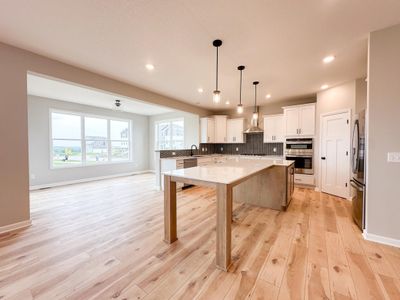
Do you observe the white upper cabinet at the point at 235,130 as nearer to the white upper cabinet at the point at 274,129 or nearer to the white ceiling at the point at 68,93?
the white upper cabinet at the point at 274,129

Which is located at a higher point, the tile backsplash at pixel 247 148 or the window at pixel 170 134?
the window at pixel 170 134

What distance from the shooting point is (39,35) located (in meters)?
2.31

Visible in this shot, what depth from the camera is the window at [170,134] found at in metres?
7.40

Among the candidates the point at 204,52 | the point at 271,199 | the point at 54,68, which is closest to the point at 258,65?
the point at 204,52

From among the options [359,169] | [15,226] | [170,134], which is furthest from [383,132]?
[170,134]

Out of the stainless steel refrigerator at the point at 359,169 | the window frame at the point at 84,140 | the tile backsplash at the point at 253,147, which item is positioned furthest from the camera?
the tile backsplash at the point at 253,147

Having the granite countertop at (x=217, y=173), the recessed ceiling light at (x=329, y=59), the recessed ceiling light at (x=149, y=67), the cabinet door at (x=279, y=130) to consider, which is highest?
the recessed ceiling light at (x=329, y=59)

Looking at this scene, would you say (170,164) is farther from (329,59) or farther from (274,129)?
(329,59)

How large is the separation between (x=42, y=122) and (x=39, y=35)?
391cm

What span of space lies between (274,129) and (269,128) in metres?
0.16

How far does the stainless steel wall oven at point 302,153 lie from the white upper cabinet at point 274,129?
1.45ft

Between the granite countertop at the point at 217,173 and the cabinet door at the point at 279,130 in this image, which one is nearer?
the granite countertop at the point at 217,173

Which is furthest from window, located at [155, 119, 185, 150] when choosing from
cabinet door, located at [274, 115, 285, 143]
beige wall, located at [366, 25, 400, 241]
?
beige wall, located at [366, 25, 400, 241]

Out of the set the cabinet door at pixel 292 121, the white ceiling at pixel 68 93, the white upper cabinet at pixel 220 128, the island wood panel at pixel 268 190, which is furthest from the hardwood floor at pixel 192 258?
the white upper cabinet at pixel 220 128
